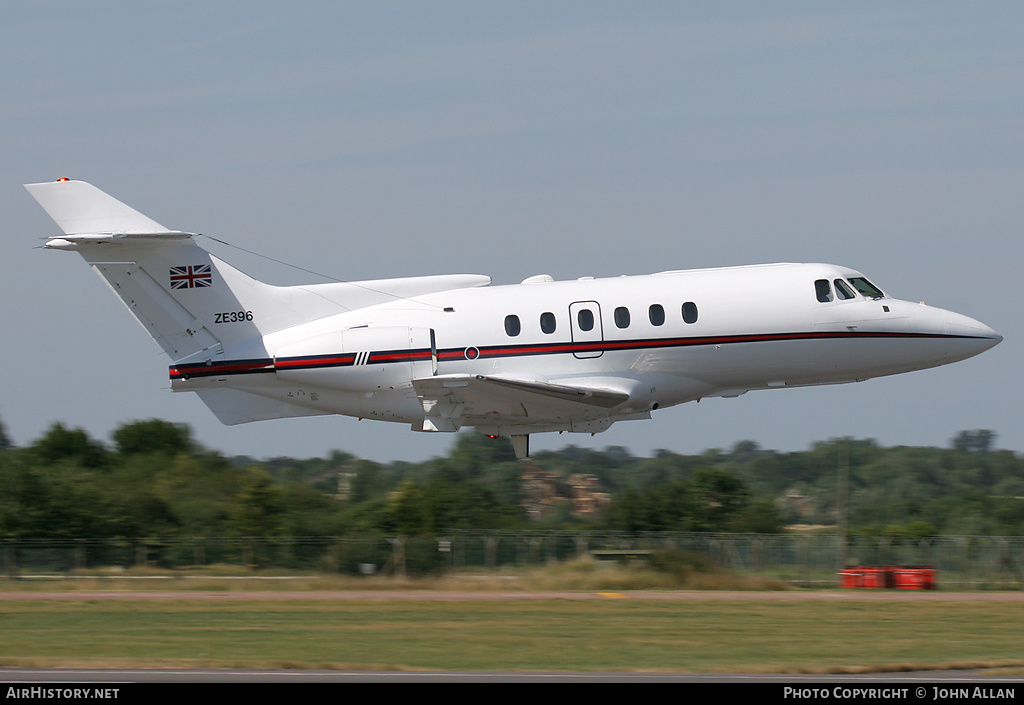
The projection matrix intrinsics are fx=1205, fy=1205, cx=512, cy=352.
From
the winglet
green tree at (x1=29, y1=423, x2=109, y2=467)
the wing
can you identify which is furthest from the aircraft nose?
green tree at (x1=29, y1=423, x2=109, y2=467)

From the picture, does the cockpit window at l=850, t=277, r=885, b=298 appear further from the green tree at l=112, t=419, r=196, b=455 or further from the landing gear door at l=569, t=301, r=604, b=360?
the green tree at l=112, t=419, r=196, b=455

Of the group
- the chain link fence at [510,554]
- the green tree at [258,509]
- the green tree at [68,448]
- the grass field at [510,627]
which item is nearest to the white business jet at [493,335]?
the grass field at [510,627]

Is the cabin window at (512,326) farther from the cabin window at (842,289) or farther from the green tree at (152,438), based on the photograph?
the green tree at (152,438)

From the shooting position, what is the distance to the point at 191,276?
85.1ft

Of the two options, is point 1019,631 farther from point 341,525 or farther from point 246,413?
point 341,525

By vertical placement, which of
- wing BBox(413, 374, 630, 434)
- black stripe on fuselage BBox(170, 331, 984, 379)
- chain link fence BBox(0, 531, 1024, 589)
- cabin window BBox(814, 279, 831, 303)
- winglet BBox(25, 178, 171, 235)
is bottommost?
chain link fence BBox(0, 531, 1024, 589)

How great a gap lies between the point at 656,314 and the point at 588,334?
55.5 inches

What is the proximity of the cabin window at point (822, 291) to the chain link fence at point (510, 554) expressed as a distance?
8092 millimetres

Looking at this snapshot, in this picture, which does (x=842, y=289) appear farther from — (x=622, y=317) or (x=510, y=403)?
(x=510, y=403)

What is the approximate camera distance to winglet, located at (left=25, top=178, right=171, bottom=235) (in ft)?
82.2

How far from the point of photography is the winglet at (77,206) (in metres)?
25.0

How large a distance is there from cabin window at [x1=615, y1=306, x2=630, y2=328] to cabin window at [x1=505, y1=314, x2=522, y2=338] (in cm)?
195

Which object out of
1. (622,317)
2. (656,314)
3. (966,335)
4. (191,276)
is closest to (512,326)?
(622,317)
